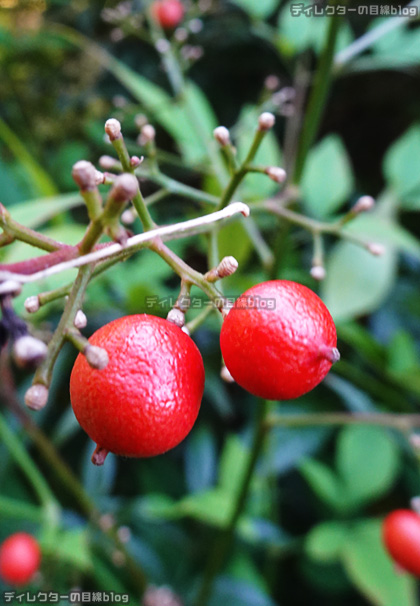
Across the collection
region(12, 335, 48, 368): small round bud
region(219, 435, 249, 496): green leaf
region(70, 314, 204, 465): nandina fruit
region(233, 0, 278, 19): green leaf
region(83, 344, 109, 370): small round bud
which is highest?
region(233, 0, 278, 19): green leaf

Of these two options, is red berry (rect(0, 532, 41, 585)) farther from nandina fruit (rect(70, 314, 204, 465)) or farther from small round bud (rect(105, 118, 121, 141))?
small round bud (rect(105, 118, 121, 141))

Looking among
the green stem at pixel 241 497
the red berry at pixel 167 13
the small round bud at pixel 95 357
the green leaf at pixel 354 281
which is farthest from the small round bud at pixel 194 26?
the small round bud at pixel 95 357

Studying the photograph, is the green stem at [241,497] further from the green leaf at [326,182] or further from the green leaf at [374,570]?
the green leaf at [326,182]

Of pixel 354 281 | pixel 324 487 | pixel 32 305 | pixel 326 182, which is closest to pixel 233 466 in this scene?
pixel 324 487

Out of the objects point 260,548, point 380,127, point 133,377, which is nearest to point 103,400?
point 133,377

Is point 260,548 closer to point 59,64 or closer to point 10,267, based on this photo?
point 10,267

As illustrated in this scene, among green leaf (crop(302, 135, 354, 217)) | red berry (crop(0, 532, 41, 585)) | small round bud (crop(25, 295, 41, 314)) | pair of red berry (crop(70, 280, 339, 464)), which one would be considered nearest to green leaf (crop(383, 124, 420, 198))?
green leaf (crop(302, 135, 354, 217))

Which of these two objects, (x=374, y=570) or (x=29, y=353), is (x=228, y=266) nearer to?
(x=29, y=353)
